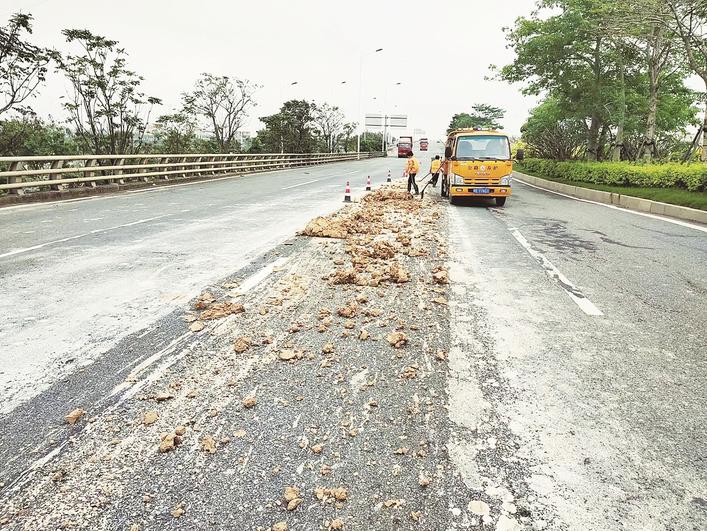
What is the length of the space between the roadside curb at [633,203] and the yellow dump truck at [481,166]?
386 cm

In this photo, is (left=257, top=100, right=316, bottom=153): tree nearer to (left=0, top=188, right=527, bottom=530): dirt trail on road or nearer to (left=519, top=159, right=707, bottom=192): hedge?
(left=519, top=159, right=707, bottom=192): hedge

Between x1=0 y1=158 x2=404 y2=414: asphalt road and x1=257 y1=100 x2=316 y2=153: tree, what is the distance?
32.8 meters

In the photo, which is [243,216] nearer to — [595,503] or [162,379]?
[162,379]

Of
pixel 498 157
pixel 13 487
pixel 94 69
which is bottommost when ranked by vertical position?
pixel 13 487

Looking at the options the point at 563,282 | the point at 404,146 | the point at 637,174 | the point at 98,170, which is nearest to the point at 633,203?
the point at 637,174

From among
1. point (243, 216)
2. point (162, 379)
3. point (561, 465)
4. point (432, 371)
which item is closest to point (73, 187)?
point (243, 216)

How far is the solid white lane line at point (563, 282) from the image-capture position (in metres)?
4.54

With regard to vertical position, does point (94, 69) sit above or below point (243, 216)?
above

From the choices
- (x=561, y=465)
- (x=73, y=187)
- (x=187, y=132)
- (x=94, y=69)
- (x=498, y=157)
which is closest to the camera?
(x=561, y=465)

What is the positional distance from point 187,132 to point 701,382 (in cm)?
3318

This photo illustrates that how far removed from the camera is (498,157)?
526 inches

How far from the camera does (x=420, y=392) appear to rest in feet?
9.54

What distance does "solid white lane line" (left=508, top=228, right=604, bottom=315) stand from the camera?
454 cm

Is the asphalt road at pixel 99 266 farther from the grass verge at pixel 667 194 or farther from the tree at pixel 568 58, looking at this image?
the tree at pixel 568 58
